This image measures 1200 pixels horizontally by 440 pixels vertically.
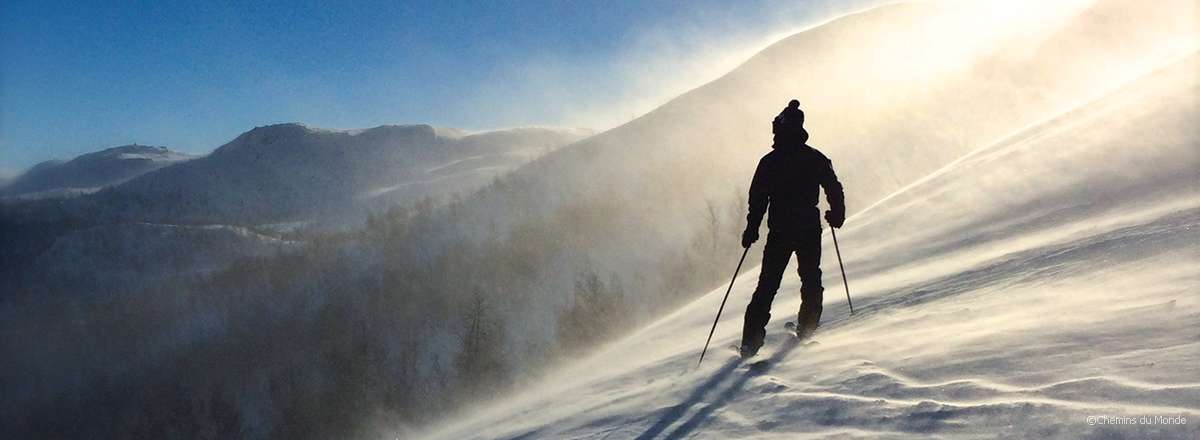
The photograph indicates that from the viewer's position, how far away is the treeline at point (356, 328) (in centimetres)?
5588

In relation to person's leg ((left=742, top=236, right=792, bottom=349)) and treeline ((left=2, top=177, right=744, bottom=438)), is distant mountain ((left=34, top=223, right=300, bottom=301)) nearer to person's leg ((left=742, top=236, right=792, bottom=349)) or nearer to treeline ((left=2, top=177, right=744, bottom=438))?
treeline ((left=2, top=177, right=744, bottom=438))

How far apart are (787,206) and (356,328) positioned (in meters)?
65.4

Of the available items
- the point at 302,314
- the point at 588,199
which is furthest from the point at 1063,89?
the point at 302,314

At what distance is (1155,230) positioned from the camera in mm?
7215

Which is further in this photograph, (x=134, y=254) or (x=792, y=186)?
(x=134, y=254)

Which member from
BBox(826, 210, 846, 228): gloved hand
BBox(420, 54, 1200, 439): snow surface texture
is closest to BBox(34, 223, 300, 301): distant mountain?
BBox(420, 54, 1200, 439): snow surface texture

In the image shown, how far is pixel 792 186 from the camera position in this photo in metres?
7.23

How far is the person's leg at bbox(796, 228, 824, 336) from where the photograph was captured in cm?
744

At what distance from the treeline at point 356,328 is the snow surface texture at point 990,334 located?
36.7m

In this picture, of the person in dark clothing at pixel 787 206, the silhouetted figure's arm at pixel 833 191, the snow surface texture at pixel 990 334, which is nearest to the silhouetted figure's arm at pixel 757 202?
the person in dark clothing at pixel 787 206

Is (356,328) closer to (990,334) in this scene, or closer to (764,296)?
(764,296)

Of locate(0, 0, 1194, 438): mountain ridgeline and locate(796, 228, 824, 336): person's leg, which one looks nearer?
locate(796, 228, 824, 336): person's leg

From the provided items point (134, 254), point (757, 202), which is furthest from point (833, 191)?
point (134, 254)

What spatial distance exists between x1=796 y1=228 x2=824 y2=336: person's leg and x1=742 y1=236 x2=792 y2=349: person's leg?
7.6 inches
